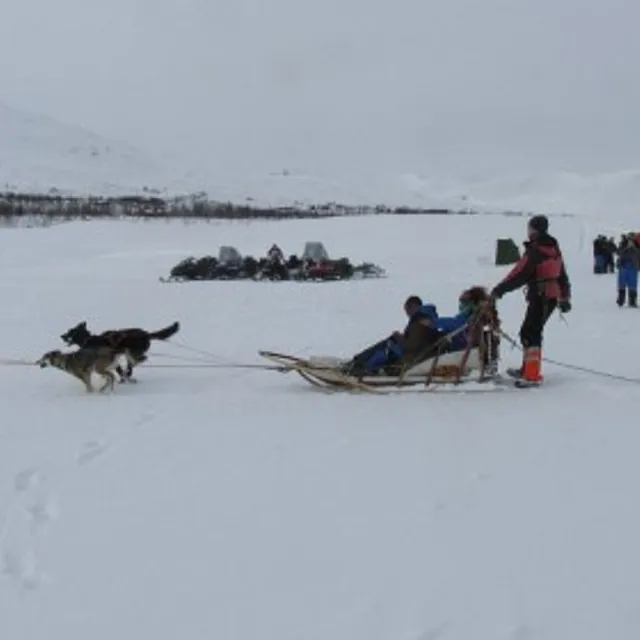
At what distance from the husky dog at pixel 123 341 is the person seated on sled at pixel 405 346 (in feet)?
5.51

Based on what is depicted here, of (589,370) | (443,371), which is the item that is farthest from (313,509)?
(589,370)

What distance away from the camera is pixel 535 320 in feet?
22.2

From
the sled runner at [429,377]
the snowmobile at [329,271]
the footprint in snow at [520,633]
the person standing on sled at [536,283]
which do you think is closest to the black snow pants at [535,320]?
the person standing on sled at [536,283]

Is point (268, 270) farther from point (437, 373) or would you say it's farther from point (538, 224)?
point (538, 224)

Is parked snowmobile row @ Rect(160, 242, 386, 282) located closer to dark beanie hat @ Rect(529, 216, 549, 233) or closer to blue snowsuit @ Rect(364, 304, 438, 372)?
blue snowsuit @ Rect(364, 304, 438, 372)

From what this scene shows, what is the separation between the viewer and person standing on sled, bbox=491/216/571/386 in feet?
21.9

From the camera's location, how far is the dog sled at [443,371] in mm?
6703

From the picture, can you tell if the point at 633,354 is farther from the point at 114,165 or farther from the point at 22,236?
the point at 114,165

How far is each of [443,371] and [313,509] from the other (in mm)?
3006

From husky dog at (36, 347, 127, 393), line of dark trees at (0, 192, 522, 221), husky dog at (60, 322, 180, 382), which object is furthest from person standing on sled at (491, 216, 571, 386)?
line of dark trees at (0, 192, 522, 221)

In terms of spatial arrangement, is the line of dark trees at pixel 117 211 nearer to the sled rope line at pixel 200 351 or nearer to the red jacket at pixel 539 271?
the sled rope line at pixel 200 351

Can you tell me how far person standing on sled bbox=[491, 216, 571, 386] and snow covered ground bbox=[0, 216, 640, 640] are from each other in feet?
0.86

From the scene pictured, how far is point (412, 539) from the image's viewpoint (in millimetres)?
3531

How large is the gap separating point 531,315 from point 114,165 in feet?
452
